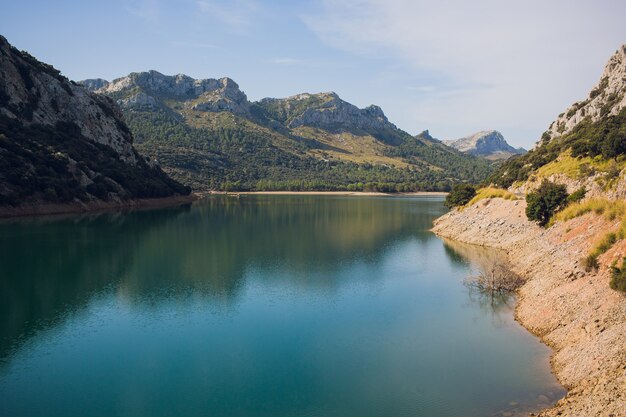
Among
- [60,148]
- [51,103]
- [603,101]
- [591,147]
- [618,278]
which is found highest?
[51,103]

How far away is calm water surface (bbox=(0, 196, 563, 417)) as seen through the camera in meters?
20.5

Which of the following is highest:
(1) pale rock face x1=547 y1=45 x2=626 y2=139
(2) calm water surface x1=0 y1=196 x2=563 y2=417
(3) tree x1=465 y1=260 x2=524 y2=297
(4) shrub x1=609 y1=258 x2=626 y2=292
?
(1) pale rock face x1=547 y1=45 x2=626 y2=139

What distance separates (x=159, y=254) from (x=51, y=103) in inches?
3473

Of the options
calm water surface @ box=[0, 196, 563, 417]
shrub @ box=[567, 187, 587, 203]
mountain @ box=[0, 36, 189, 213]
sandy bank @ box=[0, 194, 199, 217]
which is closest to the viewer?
calm water surface @ box=[0, 196, 563, 417]

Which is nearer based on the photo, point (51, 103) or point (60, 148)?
point (60, 148)

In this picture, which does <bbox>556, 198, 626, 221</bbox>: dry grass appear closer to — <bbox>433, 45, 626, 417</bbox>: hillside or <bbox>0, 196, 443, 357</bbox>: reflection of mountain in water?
<bbox>433, 45, 626, 417</bbox>: hillside

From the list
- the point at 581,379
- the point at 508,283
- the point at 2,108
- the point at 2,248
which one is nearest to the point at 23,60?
the point at 2,108

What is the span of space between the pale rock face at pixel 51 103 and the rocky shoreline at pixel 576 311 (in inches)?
4492

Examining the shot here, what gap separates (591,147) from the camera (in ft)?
182

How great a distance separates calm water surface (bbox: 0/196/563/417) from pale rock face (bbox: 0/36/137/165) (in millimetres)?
70255

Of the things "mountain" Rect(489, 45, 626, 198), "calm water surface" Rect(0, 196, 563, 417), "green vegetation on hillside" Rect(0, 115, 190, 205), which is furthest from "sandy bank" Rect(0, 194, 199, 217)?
"mountain" Rect(489, 45, 626, 198)

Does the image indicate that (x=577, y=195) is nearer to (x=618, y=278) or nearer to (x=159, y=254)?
(x=618, y=278)

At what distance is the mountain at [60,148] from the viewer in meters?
87.8

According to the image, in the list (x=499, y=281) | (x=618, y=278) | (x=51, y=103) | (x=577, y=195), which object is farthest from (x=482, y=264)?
(x=51, y=103)
